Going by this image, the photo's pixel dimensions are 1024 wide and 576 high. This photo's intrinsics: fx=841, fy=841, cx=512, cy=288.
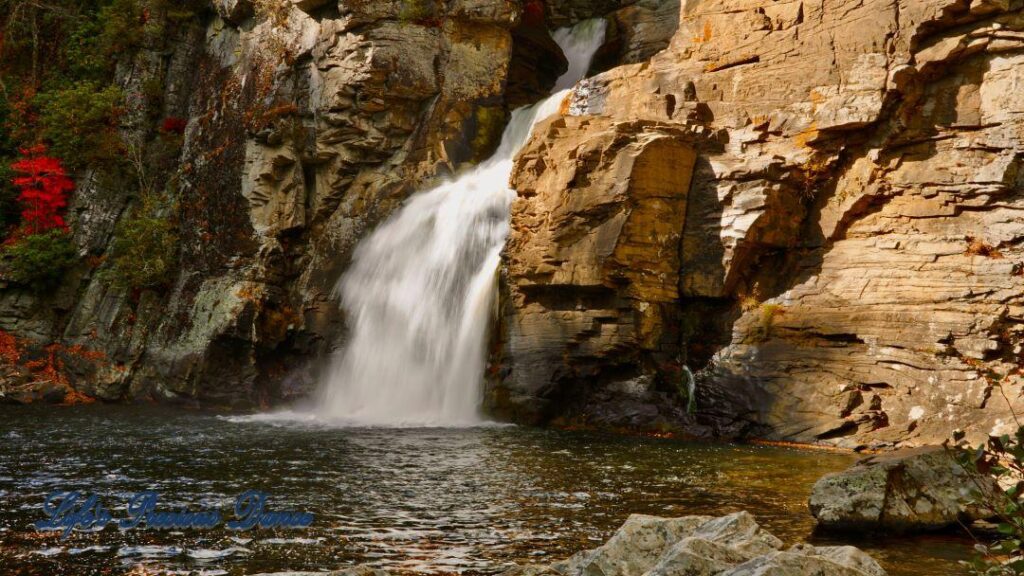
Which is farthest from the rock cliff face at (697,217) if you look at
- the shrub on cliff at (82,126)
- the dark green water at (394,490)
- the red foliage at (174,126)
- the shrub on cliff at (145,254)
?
the shrub on cliff at (82,126)

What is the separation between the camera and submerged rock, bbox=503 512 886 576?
4207 millimetres

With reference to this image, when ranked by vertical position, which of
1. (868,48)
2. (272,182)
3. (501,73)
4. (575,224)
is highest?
(501,73)

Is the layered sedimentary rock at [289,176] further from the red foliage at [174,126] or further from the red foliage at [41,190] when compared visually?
the red foliage at [174,126]

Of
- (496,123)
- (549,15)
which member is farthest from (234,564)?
(549,15)

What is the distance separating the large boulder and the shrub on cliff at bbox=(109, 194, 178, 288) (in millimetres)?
20505

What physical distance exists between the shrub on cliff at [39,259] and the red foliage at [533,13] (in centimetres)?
1474

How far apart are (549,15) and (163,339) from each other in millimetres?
14473

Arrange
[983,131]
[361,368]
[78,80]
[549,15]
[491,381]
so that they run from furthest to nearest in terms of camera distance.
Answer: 1. [78,80]
2. [549,15]
3. [361,368]
4. [491,381]
5. [983,131]

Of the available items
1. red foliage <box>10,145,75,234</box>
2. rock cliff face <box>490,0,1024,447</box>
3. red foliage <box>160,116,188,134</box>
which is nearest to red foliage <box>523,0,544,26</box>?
rock cliff face <box>490,0,1024,447</box>

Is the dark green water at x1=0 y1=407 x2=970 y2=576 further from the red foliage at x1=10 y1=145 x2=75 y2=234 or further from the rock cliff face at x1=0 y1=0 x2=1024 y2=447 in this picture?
the red foliage at x1=10 y1=145 x2=75 y2=234

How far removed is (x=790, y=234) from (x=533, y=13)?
11.3 m

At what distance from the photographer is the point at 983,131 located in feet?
44.7

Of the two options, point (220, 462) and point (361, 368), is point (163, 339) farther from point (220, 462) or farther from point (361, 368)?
point (220, 462)

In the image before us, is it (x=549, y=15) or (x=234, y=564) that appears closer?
(x=234, y=564)
